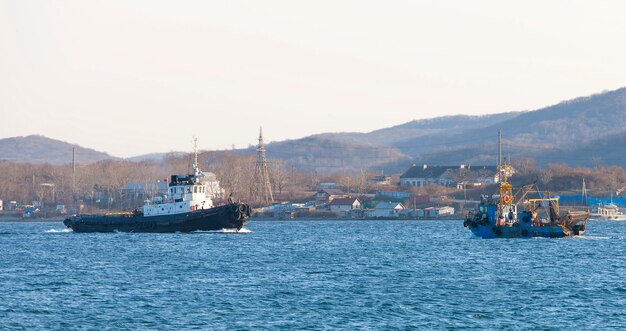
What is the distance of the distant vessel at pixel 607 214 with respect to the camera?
179000mm

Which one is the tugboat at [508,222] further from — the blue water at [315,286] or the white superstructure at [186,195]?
the white superstructure at [186,195]

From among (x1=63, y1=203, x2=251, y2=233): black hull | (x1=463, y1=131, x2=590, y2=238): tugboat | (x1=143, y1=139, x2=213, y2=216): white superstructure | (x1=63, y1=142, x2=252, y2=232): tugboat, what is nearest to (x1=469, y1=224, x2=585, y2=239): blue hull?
(x1=463, y1=131, x2=590, y2=238): tugboat

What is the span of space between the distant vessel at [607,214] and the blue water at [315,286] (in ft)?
283

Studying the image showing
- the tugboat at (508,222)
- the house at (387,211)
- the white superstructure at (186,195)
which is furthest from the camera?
the house at (387,211)

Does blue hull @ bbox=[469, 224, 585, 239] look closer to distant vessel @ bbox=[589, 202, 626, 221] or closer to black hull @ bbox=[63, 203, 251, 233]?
black hull @ bbox=[63, 203, 251, 233]

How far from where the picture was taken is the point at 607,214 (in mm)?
179250

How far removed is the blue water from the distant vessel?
86158 mm

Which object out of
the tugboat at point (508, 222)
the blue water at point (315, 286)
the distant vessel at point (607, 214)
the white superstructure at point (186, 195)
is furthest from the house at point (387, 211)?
the blue water at point (315, 286)

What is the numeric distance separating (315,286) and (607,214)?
427 feet

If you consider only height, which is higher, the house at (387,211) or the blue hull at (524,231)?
the house at (387,211)

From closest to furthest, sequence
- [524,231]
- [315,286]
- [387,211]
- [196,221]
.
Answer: [315,286], [524,231], [196,221], [387,211]

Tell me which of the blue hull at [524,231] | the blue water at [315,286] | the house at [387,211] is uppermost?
the house at [387,211]

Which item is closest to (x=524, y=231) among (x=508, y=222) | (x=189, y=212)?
(x=508, y=222)

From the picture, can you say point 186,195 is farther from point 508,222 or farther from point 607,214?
point 607,214
